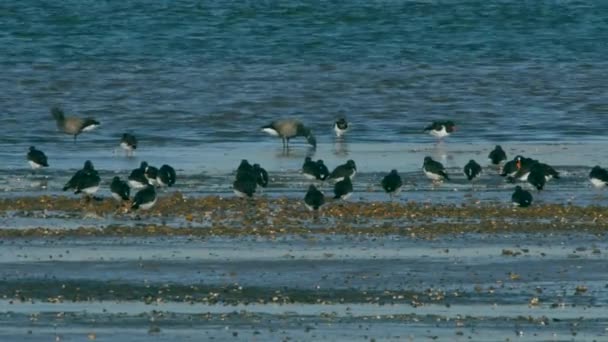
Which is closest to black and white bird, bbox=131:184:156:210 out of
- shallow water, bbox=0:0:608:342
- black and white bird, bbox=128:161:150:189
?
shallow water, bbox=0:0:608:342

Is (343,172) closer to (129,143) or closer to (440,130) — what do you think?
(129,143)

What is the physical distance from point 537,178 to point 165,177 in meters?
4.49

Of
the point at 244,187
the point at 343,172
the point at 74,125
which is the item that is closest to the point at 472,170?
the point at 343,172

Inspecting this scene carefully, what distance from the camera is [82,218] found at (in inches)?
813

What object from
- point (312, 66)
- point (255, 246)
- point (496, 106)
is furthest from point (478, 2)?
point (255, 246)

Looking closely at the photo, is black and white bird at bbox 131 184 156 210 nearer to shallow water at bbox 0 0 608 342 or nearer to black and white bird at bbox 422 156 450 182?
shallow water at bbox 0 0 608 342

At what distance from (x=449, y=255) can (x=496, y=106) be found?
19321 mm

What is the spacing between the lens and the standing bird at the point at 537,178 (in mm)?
22688

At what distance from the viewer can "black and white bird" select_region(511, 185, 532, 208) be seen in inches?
832

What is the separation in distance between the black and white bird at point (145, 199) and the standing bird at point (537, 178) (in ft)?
15.5

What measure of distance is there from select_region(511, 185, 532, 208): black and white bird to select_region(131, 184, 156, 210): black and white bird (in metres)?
4.05

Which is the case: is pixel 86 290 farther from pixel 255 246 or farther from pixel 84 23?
pixel 84 23

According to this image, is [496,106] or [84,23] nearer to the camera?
[496,106]

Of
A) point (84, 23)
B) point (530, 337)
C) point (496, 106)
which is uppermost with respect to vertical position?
point (84, 23)
